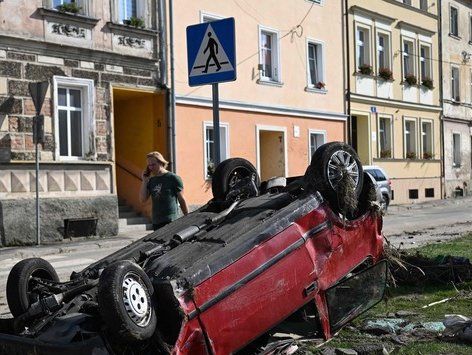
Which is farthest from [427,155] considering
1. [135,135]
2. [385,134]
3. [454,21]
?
[135,135]

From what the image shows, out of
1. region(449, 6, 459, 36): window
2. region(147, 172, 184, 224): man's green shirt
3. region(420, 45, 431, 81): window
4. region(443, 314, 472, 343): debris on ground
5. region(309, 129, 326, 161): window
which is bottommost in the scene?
region(443, 314, 472, 343): debris on ground

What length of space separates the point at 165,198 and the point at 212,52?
175 cm

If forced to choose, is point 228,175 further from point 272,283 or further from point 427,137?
point 427,137

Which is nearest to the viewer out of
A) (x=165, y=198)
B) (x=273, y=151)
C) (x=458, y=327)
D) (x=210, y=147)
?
(x=458, y=327)

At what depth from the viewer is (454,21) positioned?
118ft

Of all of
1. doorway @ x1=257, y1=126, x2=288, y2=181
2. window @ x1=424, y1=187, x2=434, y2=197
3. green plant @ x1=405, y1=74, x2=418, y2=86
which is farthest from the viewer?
window @ x1=424, y1=187, x2=434, y2=197

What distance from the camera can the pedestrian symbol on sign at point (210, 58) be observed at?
24.7 ft

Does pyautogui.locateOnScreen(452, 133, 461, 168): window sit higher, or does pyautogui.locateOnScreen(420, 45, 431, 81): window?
pyautogui.locateOnScreen(420, 45, 431, 81): window

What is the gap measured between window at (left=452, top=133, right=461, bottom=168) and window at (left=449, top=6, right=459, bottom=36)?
17.7ft

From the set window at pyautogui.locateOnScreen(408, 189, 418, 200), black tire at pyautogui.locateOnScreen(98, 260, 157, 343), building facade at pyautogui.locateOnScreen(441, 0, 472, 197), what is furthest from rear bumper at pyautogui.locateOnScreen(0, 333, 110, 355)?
building facade at pyautogui.locateOnScreen(441, 0, 472, 197)

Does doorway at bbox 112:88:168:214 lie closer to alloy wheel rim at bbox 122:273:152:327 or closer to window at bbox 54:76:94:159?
window at bbox 54:76:94:159

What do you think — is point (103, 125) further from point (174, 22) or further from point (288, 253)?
point (288, 253)

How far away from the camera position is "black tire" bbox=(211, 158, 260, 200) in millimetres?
5832

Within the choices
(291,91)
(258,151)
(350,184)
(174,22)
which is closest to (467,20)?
(291,91)
